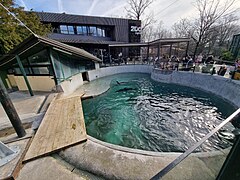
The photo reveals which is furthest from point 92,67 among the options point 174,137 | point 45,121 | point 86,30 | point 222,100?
point 222,100

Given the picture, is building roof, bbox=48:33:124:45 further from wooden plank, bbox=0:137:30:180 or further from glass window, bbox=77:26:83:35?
wooden plank, bbox=0:137:30:180

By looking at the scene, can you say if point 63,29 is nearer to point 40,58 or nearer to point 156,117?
point 40,58

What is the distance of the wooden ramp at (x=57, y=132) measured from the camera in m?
2.64

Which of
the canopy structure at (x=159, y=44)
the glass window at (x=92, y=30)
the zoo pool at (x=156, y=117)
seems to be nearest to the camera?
the zoo pool at (x=156, y=117)

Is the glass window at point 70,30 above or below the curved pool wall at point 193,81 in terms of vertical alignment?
above

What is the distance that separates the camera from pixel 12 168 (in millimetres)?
2143

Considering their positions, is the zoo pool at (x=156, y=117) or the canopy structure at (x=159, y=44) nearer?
the zoo pool at (x=156, y=117)

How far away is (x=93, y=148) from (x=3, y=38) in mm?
8615

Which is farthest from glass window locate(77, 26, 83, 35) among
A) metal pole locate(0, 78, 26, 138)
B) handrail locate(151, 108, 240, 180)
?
handrail locate(151, 108, 240, 180)

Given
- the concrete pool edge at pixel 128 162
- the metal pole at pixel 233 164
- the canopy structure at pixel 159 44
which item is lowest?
the concrete pool edge at pixel 128 162

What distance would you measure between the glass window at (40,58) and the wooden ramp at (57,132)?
11.2 ft

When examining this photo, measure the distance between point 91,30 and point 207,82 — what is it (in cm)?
1677

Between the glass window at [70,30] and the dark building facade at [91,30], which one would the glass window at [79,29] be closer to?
the dark building facade at [91,30]

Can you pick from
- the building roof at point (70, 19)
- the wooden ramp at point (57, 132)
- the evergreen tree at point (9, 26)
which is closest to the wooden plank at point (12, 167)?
the wooden ramp at point (57, 132)
